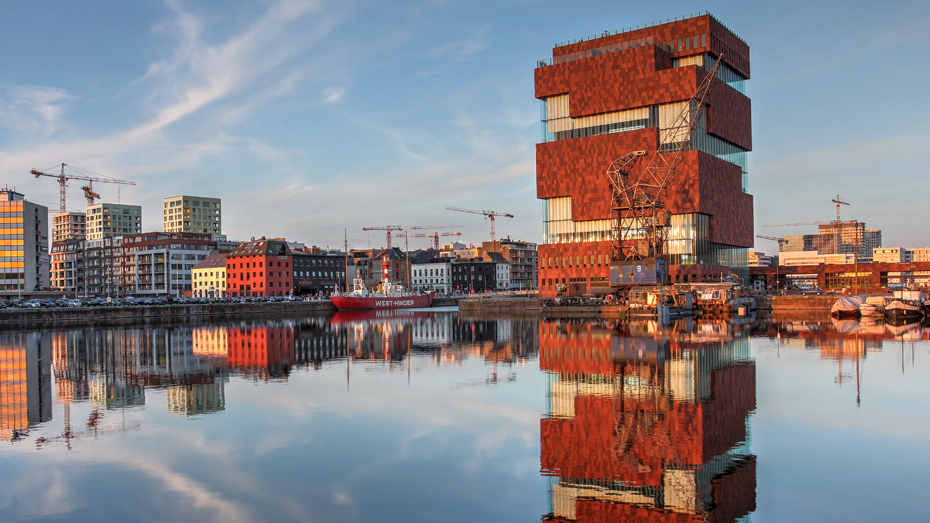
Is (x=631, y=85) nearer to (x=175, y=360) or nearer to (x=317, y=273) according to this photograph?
(x=317, y=273)

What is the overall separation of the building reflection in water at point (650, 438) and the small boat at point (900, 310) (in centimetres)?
4343

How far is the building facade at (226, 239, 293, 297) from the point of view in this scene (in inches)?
5413

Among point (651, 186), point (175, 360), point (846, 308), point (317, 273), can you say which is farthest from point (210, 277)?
point (846, 308)

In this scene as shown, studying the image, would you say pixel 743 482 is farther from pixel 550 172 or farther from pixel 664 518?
pixel 550 172

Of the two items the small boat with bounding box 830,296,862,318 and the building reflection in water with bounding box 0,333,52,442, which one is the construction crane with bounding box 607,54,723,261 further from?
the building reflection in water with bounding box 0,333,52,442

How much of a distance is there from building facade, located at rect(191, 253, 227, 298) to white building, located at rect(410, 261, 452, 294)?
4647 centimetres

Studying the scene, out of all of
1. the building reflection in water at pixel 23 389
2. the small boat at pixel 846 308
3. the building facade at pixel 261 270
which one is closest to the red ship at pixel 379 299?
the building facade at pixel 261 270

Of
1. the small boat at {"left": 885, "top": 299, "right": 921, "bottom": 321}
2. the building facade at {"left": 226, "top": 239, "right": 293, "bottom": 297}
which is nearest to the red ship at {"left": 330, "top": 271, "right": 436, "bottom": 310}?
the building facade at {"left": 226, "top": 239, "right": 293, "bottom": 297}

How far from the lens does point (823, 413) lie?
63.0 feet

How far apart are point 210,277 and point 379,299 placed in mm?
50016

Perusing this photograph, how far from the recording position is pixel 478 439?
16.7 m

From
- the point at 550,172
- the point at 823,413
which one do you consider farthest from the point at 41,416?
the point at 550,172

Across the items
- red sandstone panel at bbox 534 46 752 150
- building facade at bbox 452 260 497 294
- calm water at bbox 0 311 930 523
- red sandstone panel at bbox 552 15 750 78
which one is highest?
red sandstone panel at bbox 552 15 750 78

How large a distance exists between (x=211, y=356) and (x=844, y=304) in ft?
188
